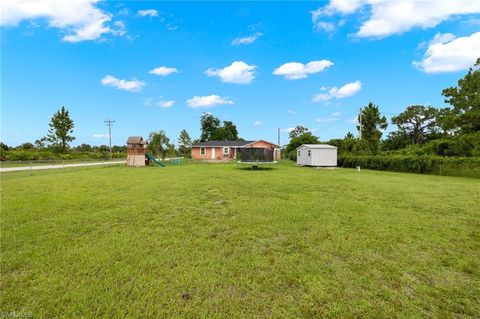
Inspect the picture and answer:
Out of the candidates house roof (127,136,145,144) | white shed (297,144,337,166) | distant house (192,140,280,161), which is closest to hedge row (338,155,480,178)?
white shed (297,144,337,166)

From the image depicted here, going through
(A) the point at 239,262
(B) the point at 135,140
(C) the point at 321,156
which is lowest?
(A) the point at 239,262

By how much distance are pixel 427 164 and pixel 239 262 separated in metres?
17.5

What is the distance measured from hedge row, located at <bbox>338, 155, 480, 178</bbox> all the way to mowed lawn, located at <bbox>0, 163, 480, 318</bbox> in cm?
1092

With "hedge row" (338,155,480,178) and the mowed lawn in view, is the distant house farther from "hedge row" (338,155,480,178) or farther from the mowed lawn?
the mowed lawn

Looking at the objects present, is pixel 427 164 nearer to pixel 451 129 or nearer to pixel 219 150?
pixel 451 129

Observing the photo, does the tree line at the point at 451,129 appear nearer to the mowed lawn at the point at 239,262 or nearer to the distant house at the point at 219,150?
the distant house at the point at 219,150

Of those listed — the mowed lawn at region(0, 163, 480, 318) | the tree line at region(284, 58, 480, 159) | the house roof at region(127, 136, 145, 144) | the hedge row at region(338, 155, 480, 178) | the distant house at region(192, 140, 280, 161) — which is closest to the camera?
the mowed lawn at region(0, 163, 480, 318)

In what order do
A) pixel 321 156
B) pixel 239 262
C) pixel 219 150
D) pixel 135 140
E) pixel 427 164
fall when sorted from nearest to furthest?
1. pixel 239 262
2. pixel 427 164
3. pixel 321 156
4. pixel 135 140
5. pixel 219 150

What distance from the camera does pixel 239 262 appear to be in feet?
9.49

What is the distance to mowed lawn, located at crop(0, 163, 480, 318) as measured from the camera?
6.86 ft

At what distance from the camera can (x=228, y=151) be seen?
35125 millimetres

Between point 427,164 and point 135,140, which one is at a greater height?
point 135,140

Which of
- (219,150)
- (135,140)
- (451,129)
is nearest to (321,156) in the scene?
(451,129)

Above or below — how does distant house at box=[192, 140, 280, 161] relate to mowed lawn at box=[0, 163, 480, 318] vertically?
above
